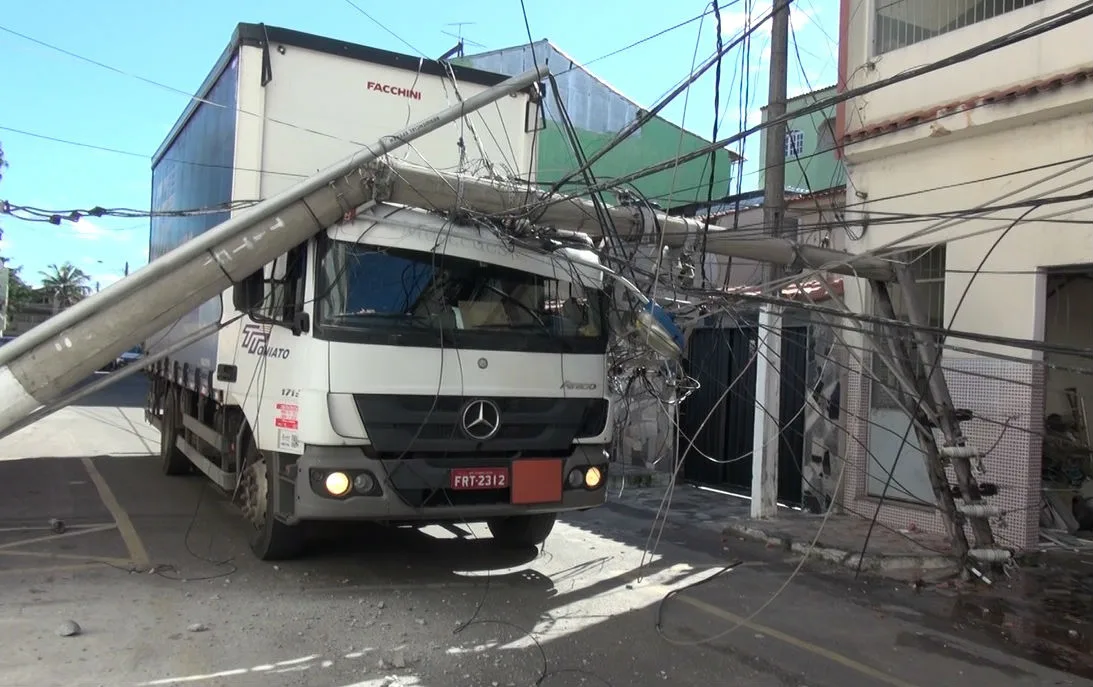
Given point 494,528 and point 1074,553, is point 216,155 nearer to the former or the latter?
point 494,528

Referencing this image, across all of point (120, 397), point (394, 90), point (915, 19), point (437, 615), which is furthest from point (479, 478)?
point (120, 397)

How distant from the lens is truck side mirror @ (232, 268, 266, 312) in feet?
18.9

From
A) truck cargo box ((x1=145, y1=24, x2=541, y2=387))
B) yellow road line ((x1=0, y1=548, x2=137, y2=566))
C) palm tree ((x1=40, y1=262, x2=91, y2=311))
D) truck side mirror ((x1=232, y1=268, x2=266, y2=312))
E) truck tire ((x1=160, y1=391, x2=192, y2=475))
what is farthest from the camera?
palm tree ((x1=40, y1=262, x2=91, y2=311))

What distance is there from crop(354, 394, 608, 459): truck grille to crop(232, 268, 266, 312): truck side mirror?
4.09 ft

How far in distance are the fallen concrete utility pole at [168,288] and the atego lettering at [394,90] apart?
3.74 feet

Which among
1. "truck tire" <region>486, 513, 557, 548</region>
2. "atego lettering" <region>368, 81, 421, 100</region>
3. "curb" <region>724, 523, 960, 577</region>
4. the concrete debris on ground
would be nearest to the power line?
"atego lettering" <region>368, 81, 421, 100</region>


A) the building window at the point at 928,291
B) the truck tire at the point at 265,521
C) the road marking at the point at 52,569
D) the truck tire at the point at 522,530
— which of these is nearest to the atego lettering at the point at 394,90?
the truck tire at the point at 265,521

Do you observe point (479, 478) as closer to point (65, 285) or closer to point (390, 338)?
point (390, 338)

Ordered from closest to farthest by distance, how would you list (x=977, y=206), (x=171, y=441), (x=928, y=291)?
1. (x=977, y=206)
2. (x=928, y=291)
3. (x=171, y=441)

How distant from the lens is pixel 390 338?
5.36 m

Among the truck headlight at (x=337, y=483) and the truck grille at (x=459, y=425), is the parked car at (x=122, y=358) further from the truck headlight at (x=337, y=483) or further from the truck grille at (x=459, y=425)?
the truck grille at (x=459, y=425)

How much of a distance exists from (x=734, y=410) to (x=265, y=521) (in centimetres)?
719

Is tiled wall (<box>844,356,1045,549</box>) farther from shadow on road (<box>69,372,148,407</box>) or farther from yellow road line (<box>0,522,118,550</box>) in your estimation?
shadow on road (<box>69,372,148,407</box>)

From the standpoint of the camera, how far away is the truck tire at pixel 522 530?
22.5 feet
